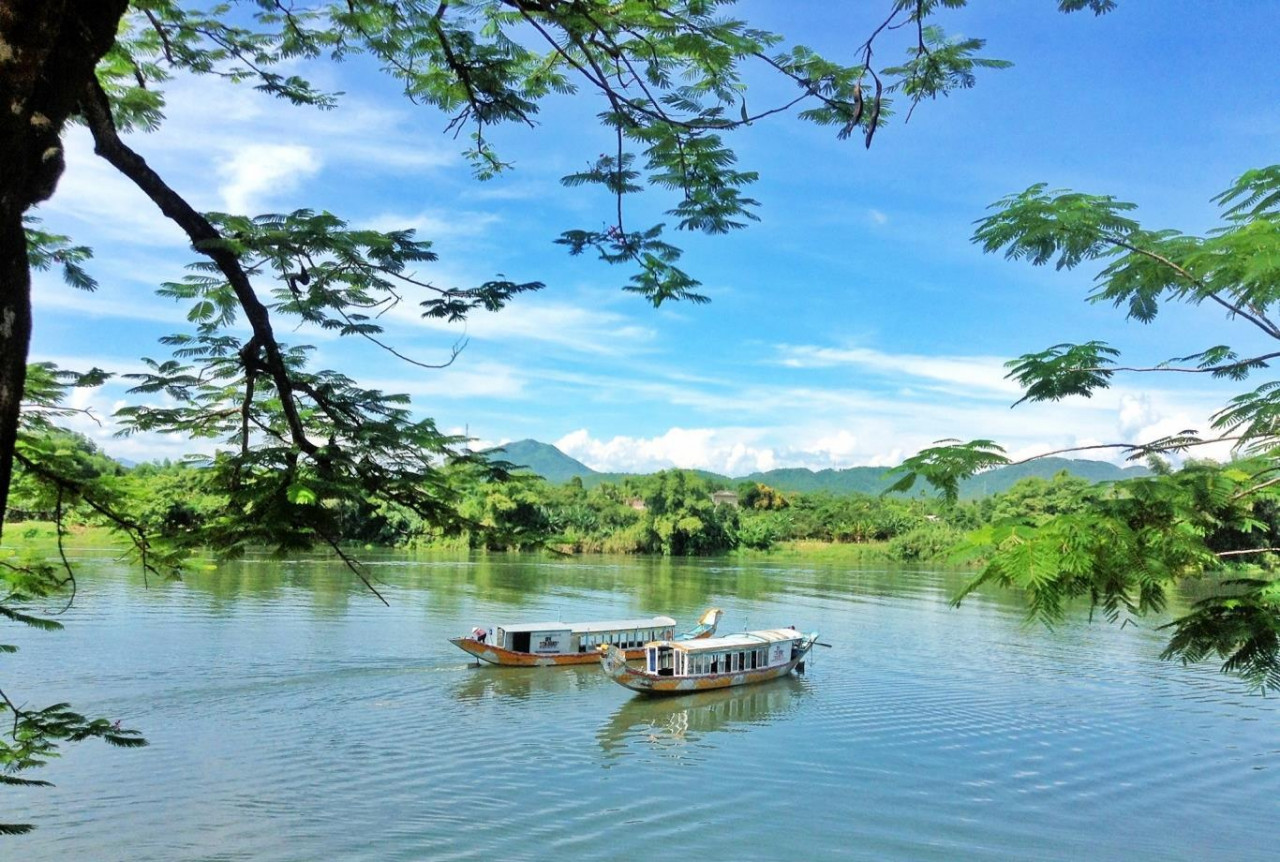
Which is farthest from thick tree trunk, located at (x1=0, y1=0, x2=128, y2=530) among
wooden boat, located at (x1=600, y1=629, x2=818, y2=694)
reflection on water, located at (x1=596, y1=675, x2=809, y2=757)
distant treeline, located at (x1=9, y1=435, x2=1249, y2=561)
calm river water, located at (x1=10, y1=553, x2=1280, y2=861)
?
distant treeline, located at (x1=9, y1=435, x2=1249, y2=561)

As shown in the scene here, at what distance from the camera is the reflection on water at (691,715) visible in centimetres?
1412

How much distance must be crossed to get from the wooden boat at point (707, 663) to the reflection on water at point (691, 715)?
0.69 feet

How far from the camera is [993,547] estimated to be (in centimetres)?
275

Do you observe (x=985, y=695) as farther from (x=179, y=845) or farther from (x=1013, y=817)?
(x=179, y=845)

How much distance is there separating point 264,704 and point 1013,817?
11668mm

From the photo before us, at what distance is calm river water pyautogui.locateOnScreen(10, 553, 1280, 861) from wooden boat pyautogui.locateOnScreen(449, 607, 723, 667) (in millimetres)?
412

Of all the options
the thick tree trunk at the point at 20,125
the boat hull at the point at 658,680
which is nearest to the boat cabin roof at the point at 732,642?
the boat hull at the point at 658,680

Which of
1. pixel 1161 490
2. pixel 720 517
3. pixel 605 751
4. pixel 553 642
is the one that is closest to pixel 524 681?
pixel 553 642

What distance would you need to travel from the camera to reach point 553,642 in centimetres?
1986

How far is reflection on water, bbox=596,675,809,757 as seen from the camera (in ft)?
46.3

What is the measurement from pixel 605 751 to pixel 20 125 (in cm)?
1267

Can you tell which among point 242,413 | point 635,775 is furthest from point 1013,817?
point 242,413

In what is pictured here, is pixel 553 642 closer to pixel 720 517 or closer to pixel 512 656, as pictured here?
pixel 512 656

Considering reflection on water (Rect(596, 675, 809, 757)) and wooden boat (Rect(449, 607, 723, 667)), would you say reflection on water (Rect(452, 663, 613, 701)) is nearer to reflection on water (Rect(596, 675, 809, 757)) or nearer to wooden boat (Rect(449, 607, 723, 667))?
wooden boat (Rect(449, 607, 723, 667))
